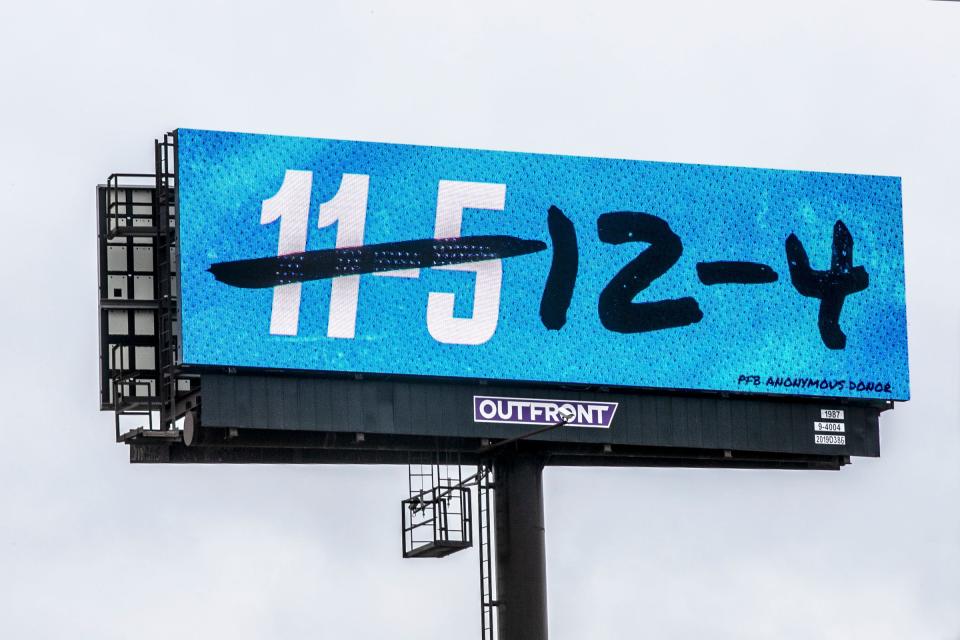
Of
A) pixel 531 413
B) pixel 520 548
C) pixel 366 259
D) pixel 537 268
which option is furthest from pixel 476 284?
pixel 520 548

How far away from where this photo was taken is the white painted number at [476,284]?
3809cm

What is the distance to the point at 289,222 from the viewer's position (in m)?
37.2

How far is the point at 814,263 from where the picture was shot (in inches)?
1631

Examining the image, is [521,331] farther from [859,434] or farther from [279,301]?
[859,434]

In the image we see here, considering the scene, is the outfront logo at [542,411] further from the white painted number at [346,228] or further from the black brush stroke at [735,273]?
the black brush stroke at [735,273]

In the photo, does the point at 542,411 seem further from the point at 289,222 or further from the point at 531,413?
the point at 289,222

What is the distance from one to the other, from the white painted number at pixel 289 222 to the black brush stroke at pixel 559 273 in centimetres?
502

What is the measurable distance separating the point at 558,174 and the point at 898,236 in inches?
312

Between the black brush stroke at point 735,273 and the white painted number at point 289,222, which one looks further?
the black brush stroke at point 735,273

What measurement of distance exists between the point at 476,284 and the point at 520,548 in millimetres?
5370

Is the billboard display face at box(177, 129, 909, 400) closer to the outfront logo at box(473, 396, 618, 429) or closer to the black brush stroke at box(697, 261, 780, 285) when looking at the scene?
the black brush stroke at box(697, 261, 780, 285)

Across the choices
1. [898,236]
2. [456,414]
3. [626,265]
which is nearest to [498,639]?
[456,414]

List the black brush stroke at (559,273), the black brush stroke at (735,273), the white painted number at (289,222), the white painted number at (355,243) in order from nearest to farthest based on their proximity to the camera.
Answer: the white painted number at (289,222) → the white painted number at (355,243) → the black brush stroke at (559,273) → the black brush stroke at (735,273)

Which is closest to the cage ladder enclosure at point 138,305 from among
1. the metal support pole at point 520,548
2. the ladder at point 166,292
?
the ladder at point 166,292
